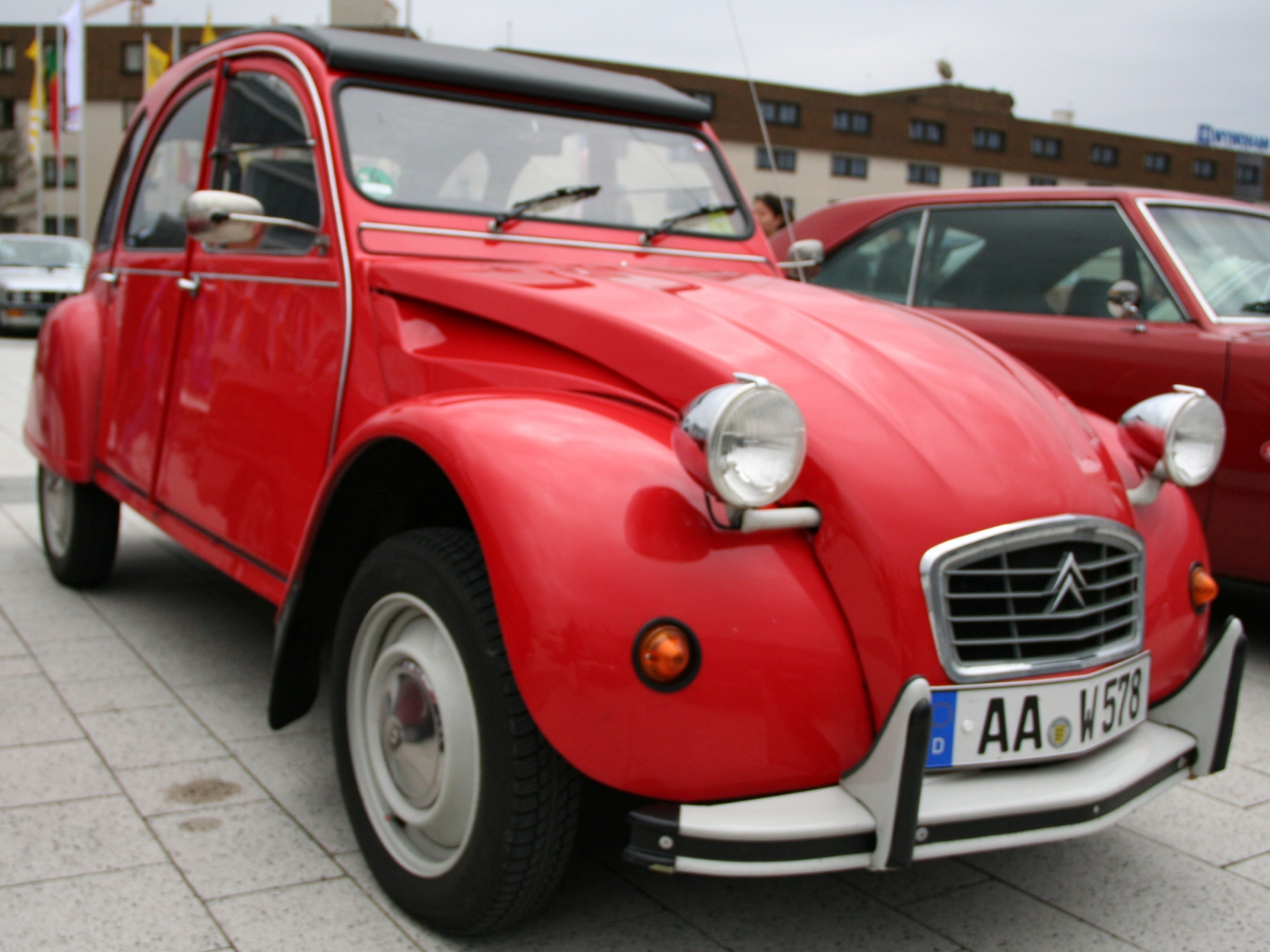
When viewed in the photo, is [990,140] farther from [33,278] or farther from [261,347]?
[261,347]

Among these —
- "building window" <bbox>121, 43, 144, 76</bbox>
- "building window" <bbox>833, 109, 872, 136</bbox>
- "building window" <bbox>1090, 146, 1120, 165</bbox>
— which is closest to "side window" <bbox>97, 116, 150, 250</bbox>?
"building window" <bbox>121, 43, 144, 76</bbox>

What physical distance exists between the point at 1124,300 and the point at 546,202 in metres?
2.68

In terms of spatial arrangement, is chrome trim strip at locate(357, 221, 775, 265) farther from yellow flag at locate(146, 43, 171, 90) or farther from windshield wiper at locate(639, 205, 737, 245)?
yellow flag at locate(146, 43, 171, 90)

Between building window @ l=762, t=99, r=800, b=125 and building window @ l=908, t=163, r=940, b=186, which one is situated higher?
building window @ l=762, t=99, r=800, b=125

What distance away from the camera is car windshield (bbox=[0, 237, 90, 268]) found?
65.7 feet

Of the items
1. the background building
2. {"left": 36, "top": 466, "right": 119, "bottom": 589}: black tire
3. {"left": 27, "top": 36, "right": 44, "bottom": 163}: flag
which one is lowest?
{"left": 36, "top": 466, "right": 119, "bottom": 589}: black tire

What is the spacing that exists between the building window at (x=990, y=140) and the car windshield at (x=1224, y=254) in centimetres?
5812

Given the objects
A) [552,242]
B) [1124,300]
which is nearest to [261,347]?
[552,242]

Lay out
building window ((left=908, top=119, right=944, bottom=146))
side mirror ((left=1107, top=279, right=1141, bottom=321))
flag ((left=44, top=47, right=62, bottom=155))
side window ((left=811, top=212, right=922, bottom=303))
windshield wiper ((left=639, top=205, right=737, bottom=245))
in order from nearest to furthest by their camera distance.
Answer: windshield wiper ((left=639, top=205, right=737, bottom=245)) < side mirror ((left=1107, top=279, right=1141, bottom=321)) < side window ((left=811, top=212, right=922, bottom=303)) < flag ((left=44, top=47, right=62, bottom=155)) < building window ((left=908, top=119, right=944, bottom=146))

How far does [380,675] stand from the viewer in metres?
2.46

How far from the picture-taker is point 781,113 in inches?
2172

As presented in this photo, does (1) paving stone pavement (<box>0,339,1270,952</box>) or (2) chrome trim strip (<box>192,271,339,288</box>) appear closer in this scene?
(1) paving stone pavement (<box>0,339,1270,952</box>)

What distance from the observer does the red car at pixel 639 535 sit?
1943mm

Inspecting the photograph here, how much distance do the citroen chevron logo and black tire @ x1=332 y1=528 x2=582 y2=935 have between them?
0.89 metres
